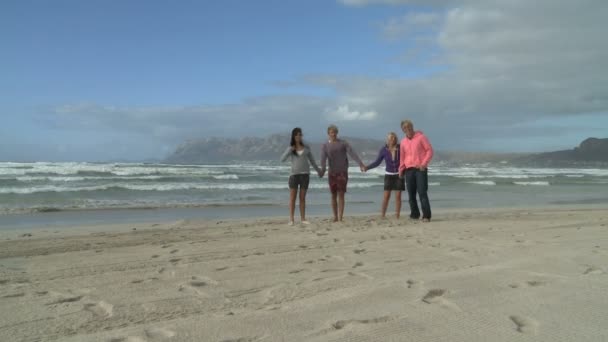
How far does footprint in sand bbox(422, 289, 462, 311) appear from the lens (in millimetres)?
2827

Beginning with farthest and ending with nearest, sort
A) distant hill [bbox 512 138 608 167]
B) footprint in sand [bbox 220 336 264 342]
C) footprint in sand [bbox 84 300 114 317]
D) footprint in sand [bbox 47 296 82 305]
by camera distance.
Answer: distant hill [bbox 512 138 608 167] → footprint in sand [bbox 47 296 82 305] → footprint in sand [bbox 84 300 114 317] → footprint in sand [bbox 220 336 264 342]

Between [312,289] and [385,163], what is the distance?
16.1 ft

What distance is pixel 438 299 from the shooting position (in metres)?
2.98

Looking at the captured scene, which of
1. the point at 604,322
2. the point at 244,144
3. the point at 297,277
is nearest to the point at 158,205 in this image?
the point at 297,277

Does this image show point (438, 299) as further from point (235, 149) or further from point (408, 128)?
point (235, 149)

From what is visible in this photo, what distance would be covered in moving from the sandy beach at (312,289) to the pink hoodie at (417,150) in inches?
80.7

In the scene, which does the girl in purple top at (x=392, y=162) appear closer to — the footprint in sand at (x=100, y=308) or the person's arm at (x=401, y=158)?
the person's arm at (x=401, y=158)

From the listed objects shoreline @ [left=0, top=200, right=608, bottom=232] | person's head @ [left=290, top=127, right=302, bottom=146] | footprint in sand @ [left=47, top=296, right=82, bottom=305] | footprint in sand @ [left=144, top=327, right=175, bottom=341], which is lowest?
shoreline @ [left=0, top=200, right=608, bottom=232]

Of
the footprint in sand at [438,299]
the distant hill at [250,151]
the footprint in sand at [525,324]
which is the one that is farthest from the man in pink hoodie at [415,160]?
the distant hill at [250,151]

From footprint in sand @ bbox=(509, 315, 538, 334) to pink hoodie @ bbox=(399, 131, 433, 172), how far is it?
5.09 metres

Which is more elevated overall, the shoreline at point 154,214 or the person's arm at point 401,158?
the person's arm at point 401,158

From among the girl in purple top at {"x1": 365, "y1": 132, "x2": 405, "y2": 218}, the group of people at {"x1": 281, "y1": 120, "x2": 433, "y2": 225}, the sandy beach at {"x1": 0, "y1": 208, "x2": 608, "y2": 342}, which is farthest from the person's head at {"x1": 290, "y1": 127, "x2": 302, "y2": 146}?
the sandy beach at {"x1": 0, "y1": 208, "x2": 608, "y2": 342}

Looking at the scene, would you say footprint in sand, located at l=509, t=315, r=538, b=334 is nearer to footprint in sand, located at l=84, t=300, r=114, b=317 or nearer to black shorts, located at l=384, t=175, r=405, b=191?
footprint in sand, located at l=84, t=300, r=114, b=317

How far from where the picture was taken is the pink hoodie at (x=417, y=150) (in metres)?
7.61
